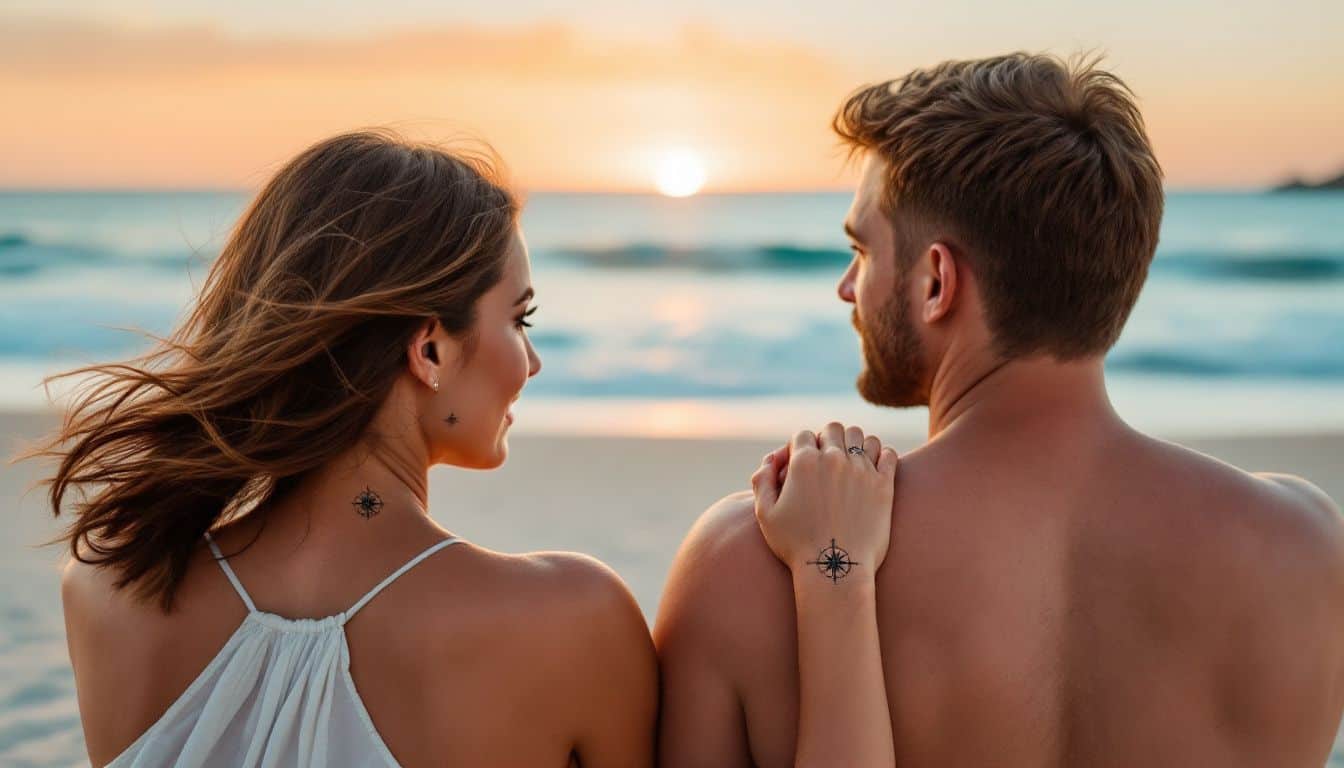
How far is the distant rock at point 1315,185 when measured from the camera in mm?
22547

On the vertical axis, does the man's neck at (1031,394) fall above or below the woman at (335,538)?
above

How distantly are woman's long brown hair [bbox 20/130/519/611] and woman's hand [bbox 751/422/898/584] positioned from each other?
0.59m

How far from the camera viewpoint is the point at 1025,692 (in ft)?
6.68

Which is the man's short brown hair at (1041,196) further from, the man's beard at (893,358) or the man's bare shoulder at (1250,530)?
the man's bare shoulder at (1250,530)

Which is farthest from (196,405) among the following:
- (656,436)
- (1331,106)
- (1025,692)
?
(1331,106)

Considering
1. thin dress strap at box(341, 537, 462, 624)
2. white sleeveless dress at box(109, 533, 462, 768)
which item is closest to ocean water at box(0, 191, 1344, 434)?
white sleeveless dress at box(109, 533, 462, 768)

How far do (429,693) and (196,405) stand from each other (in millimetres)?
615

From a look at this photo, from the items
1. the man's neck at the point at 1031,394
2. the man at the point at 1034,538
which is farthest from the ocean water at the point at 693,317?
the man's neck at the point at 1031,394

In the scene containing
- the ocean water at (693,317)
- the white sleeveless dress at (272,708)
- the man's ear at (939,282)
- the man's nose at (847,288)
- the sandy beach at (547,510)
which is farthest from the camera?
the ocean water at (693,317)

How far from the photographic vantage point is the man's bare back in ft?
6.70

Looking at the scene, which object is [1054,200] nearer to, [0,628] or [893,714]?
[893,714]

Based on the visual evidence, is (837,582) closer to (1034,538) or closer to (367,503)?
(1034,538)

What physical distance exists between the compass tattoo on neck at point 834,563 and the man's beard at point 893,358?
417 mm

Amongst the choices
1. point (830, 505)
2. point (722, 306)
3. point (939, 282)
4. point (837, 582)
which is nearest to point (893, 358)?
point (939, 282)
